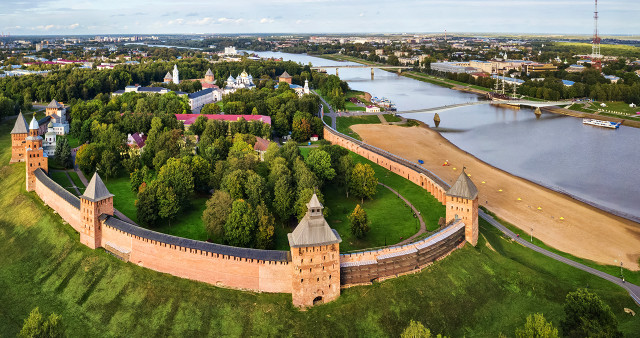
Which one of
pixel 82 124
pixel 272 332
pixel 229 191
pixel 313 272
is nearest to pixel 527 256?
pixel 313 272

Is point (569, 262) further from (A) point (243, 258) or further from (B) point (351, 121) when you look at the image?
(B) point (351, 121)

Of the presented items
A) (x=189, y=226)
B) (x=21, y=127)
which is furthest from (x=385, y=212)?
(x=21, y=127)

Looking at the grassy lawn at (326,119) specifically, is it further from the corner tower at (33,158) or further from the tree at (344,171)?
the corner tower at (33,158)

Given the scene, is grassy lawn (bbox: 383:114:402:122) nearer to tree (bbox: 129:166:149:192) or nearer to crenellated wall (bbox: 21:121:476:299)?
tree (bbox: 129:166:149:192)

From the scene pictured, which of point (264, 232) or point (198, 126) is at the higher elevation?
point (198, 126)

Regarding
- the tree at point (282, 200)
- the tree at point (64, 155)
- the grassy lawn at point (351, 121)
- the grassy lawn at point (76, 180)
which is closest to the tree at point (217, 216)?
the tree at point (282, 200)
